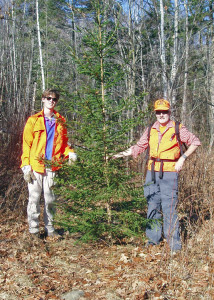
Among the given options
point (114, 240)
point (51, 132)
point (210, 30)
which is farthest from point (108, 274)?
point (210, 30)

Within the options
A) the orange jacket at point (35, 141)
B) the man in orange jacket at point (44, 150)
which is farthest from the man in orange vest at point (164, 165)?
the orange jacket at point (35, 141)

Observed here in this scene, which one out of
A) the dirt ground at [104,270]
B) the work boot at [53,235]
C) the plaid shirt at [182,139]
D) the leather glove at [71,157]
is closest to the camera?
the dirt ground at [104,270]

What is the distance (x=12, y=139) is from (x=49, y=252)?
325cm

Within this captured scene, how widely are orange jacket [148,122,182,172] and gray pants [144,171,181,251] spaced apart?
0.47 feet

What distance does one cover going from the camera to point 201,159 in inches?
263

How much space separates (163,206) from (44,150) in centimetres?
192

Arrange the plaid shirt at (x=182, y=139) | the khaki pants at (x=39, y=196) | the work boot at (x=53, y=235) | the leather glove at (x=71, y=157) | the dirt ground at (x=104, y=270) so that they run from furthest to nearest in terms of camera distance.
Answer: the work boot at (x=53, y=235)
the khaki pants at (x=39, y=196)
the leather glove at (x=71, y=157)
the plaid shirt at (x=182, y=139)
the dirt ground at (x=104, y=270)

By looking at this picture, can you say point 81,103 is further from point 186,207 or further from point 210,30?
point 210,30

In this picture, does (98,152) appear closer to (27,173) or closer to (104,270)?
(27,173)

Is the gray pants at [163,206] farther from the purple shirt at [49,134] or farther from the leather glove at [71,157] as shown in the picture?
the purple shirt at [49,134]

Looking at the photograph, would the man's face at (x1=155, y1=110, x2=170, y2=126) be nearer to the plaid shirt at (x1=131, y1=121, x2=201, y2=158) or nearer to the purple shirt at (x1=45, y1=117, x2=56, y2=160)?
the plaid shirt at (x1=131, y1=121, x2=201, y2=158)

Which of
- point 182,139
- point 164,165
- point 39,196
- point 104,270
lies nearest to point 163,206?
point 164,165

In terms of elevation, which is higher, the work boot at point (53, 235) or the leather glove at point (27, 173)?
the leather glove at point (27, 173)

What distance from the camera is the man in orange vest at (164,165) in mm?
4008
